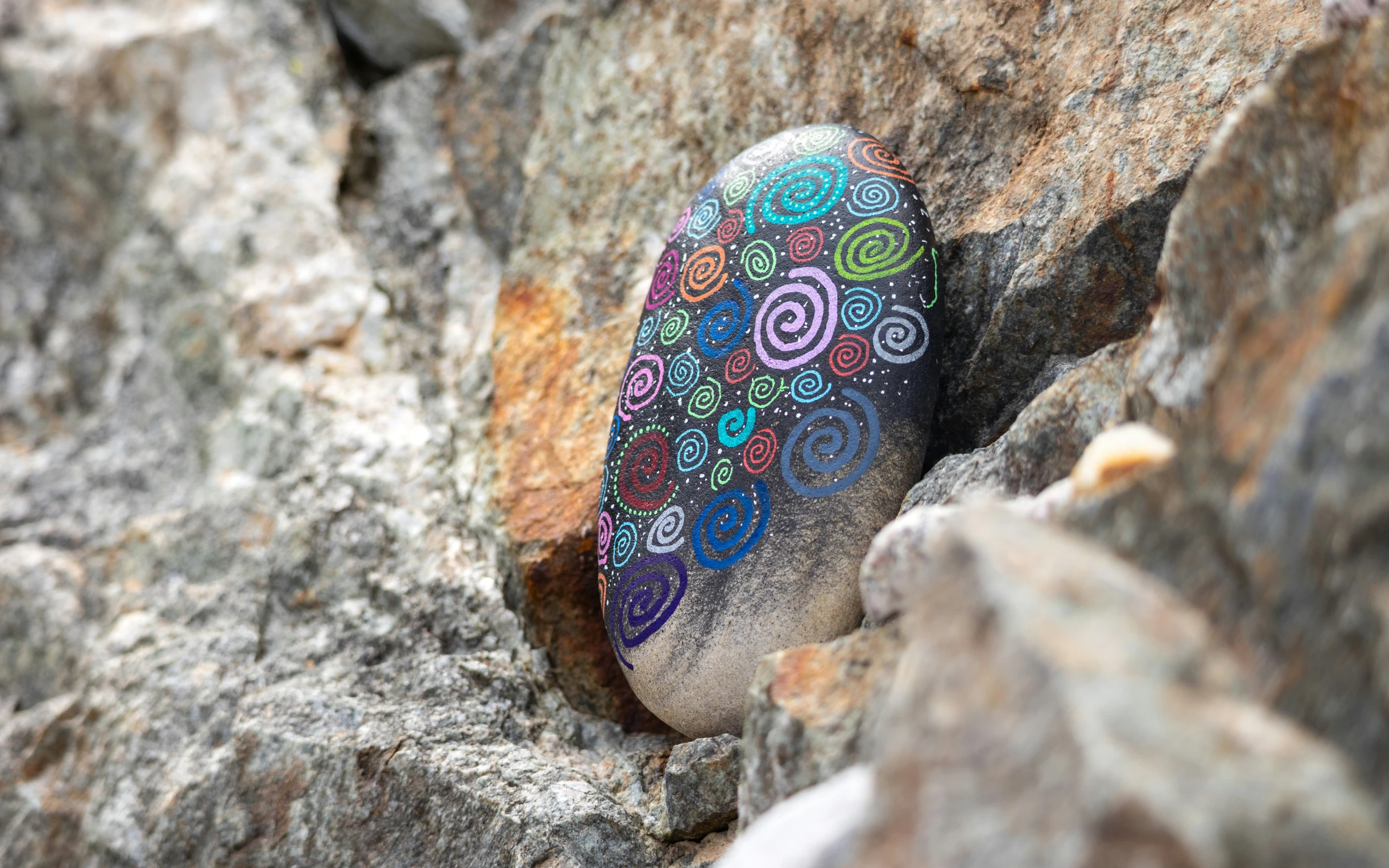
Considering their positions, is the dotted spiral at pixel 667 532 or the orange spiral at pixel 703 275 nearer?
the dotted spiral at pixel 667 532

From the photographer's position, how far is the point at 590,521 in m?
2.51

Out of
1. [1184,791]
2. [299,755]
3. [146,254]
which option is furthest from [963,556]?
[146,254]

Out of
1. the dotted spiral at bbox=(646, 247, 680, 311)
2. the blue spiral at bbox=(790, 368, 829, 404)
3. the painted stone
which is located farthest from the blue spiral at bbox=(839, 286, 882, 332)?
the dotted spiral at bbox=(646, 247, 680, 311)

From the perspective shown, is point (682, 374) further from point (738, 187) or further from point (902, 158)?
point (902, 158)

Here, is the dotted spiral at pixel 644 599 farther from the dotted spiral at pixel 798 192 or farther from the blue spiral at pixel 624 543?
the dotted spiral at pixel 798 192

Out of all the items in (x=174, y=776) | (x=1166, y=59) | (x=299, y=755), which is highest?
(x=1166, y=59)

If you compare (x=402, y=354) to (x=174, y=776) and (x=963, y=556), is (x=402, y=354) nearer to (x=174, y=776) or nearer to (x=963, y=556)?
(x=174, y=776)

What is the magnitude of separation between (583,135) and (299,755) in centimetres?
193

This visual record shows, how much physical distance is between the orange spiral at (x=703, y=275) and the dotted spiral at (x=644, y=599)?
1.85ft

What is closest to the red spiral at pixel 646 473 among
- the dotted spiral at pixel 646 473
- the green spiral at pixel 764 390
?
the dotted spiral at pixel 646 473

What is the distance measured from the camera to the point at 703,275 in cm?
225

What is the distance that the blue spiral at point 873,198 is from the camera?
6.88 ft

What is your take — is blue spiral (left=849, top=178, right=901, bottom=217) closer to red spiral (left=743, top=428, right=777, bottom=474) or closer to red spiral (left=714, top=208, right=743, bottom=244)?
red spiral (left=714, top=208, right=743, bottom=244)

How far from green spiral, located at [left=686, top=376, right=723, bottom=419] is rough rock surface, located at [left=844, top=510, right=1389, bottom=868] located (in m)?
1.12
